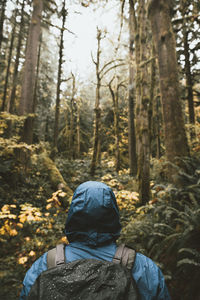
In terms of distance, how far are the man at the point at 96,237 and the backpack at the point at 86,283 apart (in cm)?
19

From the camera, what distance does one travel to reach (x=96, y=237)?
1459mm

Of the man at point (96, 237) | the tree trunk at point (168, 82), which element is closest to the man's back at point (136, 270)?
the man at point (96, 237)

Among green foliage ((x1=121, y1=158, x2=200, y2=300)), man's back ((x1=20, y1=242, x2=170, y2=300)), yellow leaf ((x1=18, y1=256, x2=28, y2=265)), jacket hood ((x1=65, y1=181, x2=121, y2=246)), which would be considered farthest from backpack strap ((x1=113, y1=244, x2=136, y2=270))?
yellow leaf ((x1=18, y1=256, x2=28, y2=265))

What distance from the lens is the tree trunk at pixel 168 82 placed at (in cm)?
490

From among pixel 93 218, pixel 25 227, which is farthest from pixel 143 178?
pixel 93 218

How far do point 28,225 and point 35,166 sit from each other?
4.41 metres

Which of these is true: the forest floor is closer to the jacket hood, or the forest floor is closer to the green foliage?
the green foliage

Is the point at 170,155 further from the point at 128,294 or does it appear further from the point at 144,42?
the point at 144,42

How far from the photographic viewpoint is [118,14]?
964 cm

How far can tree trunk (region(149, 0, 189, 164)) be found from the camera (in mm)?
4898

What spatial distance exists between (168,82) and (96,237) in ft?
15.9

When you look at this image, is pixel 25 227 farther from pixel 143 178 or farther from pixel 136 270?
pixel 136 270

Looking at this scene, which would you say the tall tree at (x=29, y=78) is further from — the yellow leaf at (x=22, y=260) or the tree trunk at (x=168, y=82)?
the tree trunk at (x=168, y=82)

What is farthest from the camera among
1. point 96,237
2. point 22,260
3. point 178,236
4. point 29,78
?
point 29,78
